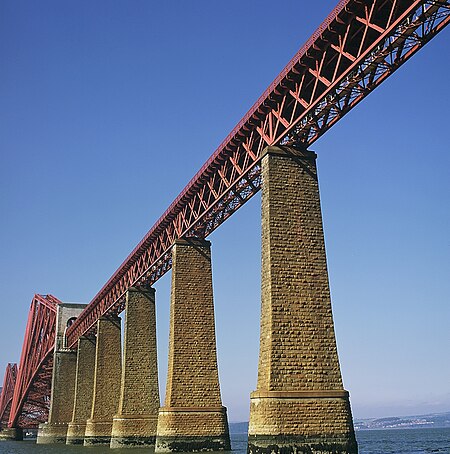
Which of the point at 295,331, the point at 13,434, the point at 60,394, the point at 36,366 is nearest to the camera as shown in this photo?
the point at 295,331

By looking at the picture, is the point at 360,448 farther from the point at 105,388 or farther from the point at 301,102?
the point at 301,102

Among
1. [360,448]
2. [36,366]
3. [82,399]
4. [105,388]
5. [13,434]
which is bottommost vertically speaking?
[360,448]

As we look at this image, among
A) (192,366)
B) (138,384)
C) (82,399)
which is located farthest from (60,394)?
(192,366)

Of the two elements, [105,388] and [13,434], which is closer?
[105,388]

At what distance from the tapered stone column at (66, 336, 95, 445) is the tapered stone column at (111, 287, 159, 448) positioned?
19885 millimetres

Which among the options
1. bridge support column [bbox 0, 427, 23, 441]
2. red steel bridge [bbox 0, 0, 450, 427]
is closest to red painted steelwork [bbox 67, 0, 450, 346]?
red steel bridge [bbox 0, 0, 450, 427]

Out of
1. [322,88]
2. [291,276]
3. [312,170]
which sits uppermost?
[322,88]

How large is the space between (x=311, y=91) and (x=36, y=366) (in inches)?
3146

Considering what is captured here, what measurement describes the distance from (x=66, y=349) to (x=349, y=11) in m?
67.5

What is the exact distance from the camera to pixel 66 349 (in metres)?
81.5

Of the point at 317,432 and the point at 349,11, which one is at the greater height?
the point at 349,11

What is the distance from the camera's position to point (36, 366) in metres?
95.6

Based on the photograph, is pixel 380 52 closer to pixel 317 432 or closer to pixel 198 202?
pixel 317 432

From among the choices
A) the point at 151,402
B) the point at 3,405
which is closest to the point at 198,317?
the point at 151,402
